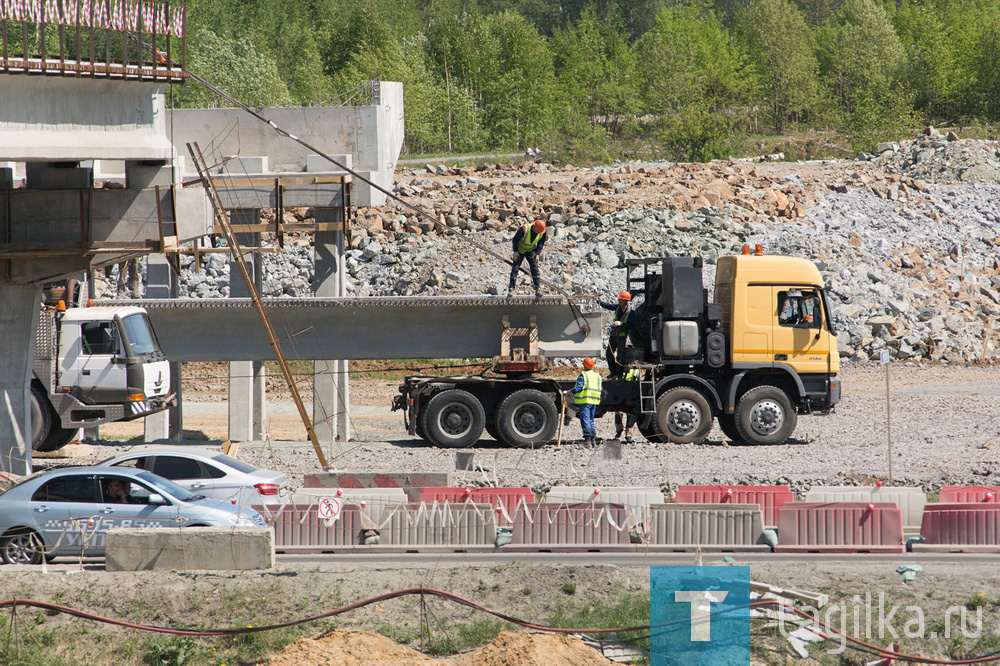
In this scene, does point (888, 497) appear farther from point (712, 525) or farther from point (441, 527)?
point (441, 527)

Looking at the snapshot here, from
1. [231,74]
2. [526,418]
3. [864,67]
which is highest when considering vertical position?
[864,67]

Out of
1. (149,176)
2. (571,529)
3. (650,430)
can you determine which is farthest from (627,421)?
(149,176)

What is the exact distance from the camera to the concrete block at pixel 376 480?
17734 mm

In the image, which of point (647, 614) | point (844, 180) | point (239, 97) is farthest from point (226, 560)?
point (239, 97)

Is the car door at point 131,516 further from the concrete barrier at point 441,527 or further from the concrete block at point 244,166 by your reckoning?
the concrete block at point 244,166

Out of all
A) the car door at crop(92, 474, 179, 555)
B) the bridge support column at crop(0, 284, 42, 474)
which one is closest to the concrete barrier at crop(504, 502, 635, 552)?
the car door at crop(92, 474, 179, 555)

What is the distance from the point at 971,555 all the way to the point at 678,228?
2401 cm

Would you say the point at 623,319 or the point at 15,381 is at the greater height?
the point at 623,319

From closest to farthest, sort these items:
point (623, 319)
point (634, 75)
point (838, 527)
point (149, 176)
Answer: point (838, 527) < point (149, 176) < point (623, 319) < point (634, 75)

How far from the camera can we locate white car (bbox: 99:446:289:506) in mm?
15578

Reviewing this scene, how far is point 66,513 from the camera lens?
46.4ft

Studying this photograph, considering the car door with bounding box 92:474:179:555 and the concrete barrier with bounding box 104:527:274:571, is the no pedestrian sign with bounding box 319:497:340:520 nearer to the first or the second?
the concrete barrier with bounding box 104:527:274:571

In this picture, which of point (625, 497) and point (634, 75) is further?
point (634, 75)

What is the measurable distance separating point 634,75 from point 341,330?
57.9m
